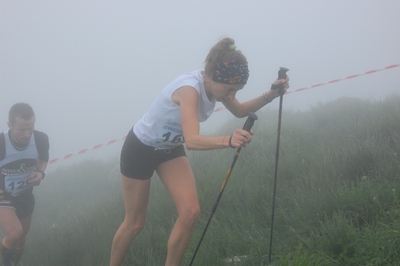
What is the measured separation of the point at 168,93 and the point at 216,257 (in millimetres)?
Result: 1455

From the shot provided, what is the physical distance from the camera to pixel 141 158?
352 cm

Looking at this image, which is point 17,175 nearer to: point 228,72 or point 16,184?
point 16,184

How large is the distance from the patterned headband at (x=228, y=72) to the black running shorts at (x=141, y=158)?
88 cm

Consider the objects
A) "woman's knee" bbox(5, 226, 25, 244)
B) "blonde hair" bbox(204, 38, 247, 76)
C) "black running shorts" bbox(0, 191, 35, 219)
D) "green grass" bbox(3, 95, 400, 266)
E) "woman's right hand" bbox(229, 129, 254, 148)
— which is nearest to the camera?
"woman's right hand" bbox(229, 129, 254, 148)

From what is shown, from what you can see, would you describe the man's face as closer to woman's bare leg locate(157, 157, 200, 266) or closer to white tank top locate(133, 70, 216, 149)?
white tank top locate(133, 70, 216, 149)

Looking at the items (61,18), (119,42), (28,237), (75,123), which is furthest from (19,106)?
(61,18)

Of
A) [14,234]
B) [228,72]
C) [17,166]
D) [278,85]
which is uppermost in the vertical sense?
[228,72]

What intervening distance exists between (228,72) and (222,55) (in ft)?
0.65

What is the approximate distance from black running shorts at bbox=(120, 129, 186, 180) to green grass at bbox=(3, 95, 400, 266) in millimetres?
860

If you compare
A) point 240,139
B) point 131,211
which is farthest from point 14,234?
point 240,139

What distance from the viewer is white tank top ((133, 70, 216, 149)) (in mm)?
3192

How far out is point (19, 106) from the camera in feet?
17.0

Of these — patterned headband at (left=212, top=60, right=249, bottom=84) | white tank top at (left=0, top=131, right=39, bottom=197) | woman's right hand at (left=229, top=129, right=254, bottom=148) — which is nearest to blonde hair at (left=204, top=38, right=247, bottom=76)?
patterned headband at (left=212, top=60, right=249, bottom=84)

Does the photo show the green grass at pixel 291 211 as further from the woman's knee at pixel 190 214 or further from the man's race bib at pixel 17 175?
the man's race bib at pixel 17 175
